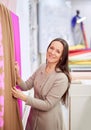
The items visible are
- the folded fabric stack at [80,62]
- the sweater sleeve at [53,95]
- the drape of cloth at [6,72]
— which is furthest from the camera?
the folded fabric stack at [80,62]

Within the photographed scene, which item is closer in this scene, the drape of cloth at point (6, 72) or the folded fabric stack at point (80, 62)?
the drape of cloth at point (6, 72)

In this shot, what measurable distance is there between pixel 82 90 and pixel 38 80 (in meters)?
0.96

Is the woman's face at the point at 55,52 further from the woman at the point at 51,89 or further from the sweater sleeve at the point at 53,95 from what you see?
the sweater sleeve at the point at 53,95

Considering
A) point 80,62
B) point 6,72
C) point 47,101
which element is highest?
point 6,72

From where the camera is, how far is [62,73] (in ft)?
5.25

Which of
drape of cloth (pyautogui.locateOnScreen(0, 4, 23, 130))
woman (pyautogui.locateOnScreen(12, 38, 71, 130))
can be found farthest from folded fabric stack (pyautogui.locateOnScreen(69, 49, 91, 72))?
drape of cloth (pyautogui.locateOnScreen(0, 4, 23, 130))

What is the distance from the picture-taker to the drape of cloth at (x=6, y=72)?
1225 millimetres

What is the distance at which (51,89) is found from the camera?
155 cm

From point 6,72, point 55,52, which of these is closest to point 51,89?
point 55,52

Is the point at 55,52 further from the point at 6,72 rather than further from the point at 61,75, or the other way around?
the point at 6,72

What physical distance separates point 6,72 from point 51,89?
15.4 inches

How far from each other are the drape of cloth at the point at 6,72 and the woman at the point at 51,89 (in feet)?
0.52

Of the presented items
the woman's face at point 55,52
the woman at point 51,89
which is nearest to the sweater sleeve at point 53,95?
the woman at point 51,89

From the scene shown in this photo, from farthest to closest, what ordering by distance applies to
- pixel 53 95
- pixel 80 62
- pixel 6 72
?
pixel 80 62, pixel 53 95, pixel 6 72
